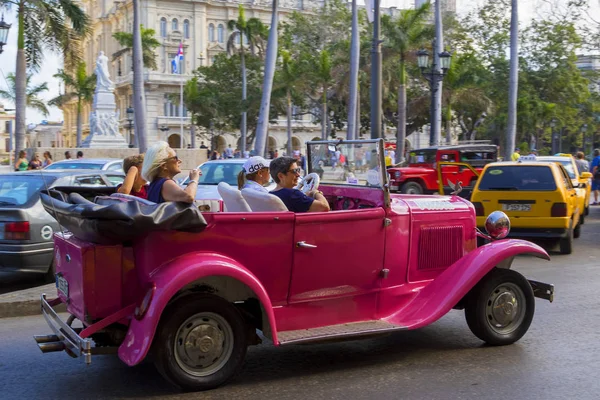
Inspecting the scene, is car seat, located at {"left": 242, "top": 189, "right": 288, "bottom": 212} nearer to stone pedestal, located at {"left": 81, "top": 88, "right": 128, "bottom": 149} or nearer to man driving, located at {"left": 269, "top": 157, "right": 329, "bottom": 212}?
man driving, located at {"left": 269, "top": 157, "right": 329, "bottom": 212}

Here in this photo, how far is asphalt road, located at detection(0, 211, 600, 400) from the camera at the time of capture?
492 centimetres

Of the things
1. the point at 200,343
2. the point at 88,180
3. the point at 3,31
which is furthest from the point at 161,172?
the point at 3,31

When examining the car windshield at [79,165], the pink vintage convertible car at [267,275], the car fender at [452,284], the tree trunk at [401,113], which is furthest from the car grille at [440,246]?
the tree trunk at [401,113]

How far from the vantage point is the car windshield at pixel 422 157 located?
72.3 feet

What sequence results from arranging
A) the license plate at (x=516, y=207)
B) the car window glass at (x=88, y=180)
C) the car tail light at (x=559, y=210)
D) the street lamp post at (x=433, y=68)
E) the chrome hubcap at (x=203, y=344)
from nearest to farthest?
the chrome hubcap at (x=203, y=344) < the car window glass at (x=88, y=180) < the car tail light at (x=559, y=210) < the license plate at (x=516, y=207) < the street lamp post at (x=433, y=68)

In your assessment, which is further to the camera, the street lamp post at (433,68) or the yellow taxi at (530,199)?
the street lamp post at (433,68)

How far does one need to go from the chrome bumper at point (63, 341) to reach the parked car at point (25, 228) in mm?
3415

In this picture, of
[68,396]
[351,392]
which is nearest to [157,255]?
[68,396]

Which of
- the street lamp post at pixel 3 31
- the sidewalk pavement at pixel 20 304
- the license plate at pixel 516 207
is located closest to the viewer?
the sidewalk pavement at pixel 20 304

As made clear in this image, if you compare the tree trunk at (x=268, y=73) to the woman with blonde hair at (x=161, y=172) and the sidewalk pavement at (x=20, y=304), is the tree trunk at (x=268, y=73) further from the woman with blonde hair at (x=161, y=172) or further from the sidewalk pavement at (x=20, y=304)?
the woman with blonde hair at (x=161, y=172)

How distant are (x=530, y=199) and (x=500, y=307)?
6.18m

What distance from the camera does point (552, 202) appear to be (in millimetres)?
11680

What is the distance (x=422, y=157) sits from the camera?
73.3 ft

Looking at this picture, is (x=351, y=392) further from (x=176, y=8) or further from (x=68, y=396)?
(x=176, y=8)
